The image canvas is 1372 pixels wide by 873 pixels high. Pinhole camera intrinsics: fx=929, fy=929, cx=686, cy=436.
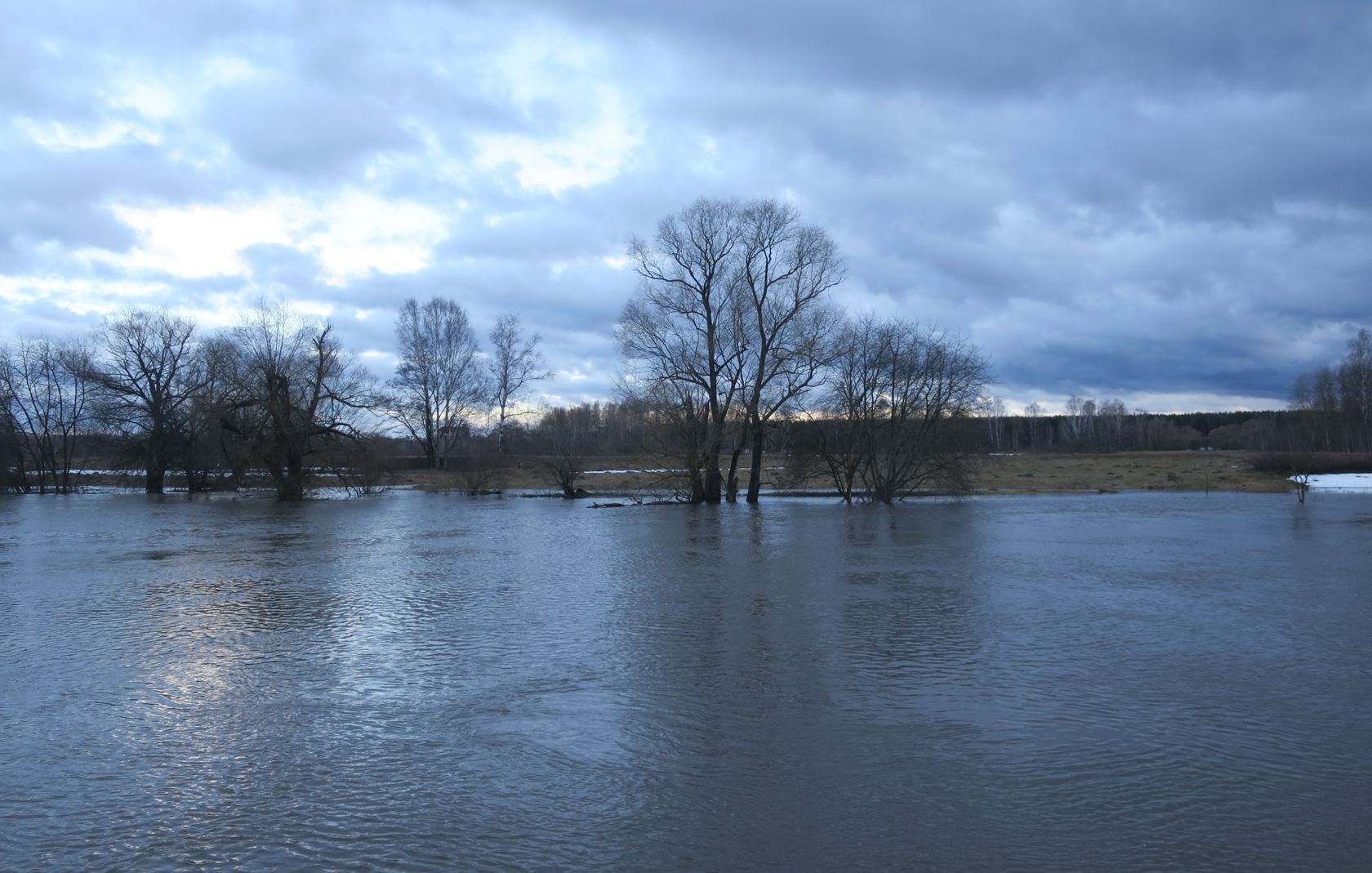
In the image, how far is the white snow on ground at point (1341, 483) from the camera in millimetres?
42094

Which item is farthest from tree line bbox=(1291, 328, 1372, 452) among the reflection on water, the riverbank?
the reflection on water

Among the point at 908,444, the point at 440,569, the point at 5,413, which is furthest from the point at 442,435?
the point at 440,569

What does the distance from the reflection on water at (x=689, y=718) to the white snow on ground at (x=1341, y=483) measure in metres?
33.0

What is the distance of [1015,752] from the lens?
5992mm

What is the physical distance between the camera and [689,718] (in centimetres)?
685

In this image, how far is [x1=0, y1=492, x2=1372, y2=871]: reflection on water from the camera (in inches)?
Result: 186

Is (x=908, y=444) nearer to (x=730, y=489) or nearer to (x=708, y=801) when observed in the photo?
(x=730, y=489)

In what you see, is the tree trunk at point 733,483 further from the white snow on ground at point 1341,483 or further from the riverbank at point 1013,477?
the white snow on ground at point 1341,483

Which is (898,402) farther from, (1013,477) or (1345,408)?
(1345,408)

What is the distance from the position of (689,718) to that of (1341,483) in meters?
49.0

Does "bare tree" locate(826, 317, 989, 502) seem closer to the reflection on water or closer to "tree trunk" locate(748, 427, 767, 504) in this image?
"tree trunk" locate(748, 427, 767, 504)

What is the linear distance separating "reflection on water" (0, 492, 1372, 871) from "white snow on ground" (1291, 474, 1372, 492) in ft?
108

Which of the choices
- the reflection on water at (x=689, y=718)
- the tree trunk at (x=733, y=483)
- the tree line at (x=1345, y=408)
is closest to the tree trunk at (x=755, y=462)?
the tree trunk at (x=733, y=483)

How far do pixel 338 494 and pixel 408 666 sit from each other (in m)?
39.2
